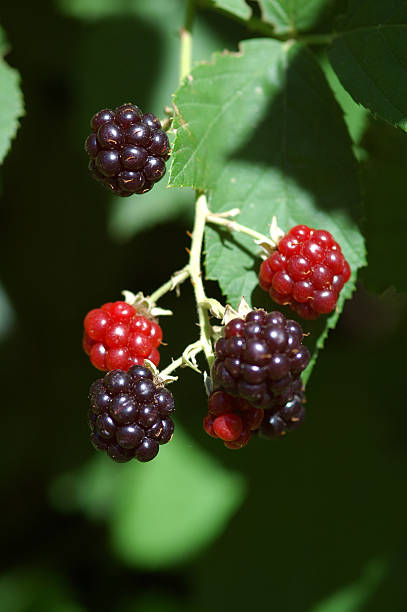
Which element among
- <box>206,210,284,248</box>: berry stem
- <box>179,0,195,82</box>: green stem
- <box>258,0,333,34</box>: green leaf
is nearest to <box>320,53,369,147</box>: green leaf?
<box>258,0,333,34</box>: green leaf

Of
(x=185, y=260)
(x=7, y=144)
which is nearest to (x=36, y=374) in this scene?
(x=185, y=260)

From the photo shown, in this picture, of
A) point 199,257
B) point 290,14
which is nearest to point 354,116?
point 290,14

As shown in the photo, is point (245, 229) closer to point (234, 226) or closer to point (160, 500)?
point (234, 226)

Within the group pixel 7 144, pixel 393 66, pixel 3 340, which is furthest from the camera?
pixel 3 340

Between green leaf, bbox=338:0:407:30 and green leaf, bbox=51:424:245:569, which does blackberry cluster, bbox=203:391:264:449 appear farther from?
green leaf, bbox=51:424:245:569

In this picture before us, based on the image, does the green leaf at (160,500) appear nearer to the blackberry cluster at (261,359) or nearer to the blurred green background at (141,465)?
the blurred green background at (141,465)

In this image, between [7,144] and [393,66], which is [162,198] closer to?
[7,144]

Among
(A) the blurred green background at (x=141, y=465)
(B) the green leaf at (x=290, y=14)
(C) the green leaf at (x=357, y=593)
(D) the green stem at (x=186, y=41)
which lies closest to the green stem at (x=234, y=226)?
(D) the green stem at (x=186, y=41)
